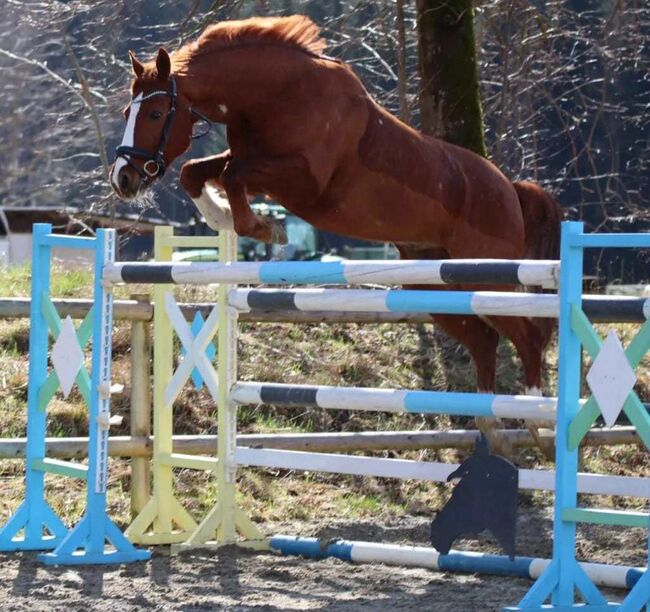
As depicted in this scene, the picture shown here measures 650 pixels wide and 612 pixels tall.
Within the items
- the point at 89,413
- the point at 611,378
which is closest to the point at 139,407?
the point at 89,413

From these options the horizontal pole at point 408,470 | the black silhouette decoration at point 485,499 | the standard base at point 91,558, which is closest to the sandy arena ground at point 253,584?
the standard base at point 91,558

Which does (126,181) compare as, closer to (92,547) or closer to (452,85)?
(92,547)

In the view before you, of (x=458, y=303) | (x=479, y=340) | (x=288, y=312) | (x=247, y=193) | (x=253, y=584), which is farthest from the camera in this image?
(x=288, y=312)

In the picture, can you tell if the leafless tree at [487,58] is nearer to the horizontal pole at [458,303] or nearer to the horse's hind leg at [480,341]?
the horse's hind leg at [480,341]

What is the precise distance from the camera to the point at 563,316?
140 inches

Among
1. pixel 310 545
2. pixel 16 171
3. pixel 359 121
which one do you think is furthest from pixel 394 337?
pixel 16 171

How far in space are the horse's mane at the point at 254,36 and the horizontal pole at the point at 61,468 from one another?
1.78m

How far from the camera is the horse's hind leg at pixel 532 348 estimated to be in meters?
6.22

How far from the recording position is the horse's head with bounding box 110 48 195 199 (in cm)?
506

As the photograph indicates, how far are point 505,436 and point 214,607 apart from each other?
8.92 ft

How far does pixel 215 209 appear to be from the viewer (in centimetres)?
543

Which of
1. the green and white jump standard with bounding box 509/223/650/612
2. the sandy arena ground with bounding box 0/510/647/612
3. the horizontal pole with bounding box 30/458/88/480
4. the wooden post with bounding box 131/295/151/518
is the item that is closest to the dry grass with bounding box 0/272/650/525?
the wooden post with bounding box 131/295/151/518

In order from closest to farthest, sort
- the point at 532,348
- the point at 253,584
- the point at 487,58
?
1. the point at 253,584
2. the point at 532,348
3. the point at 487,58

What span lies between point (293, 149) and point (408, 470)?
66.4 inches
